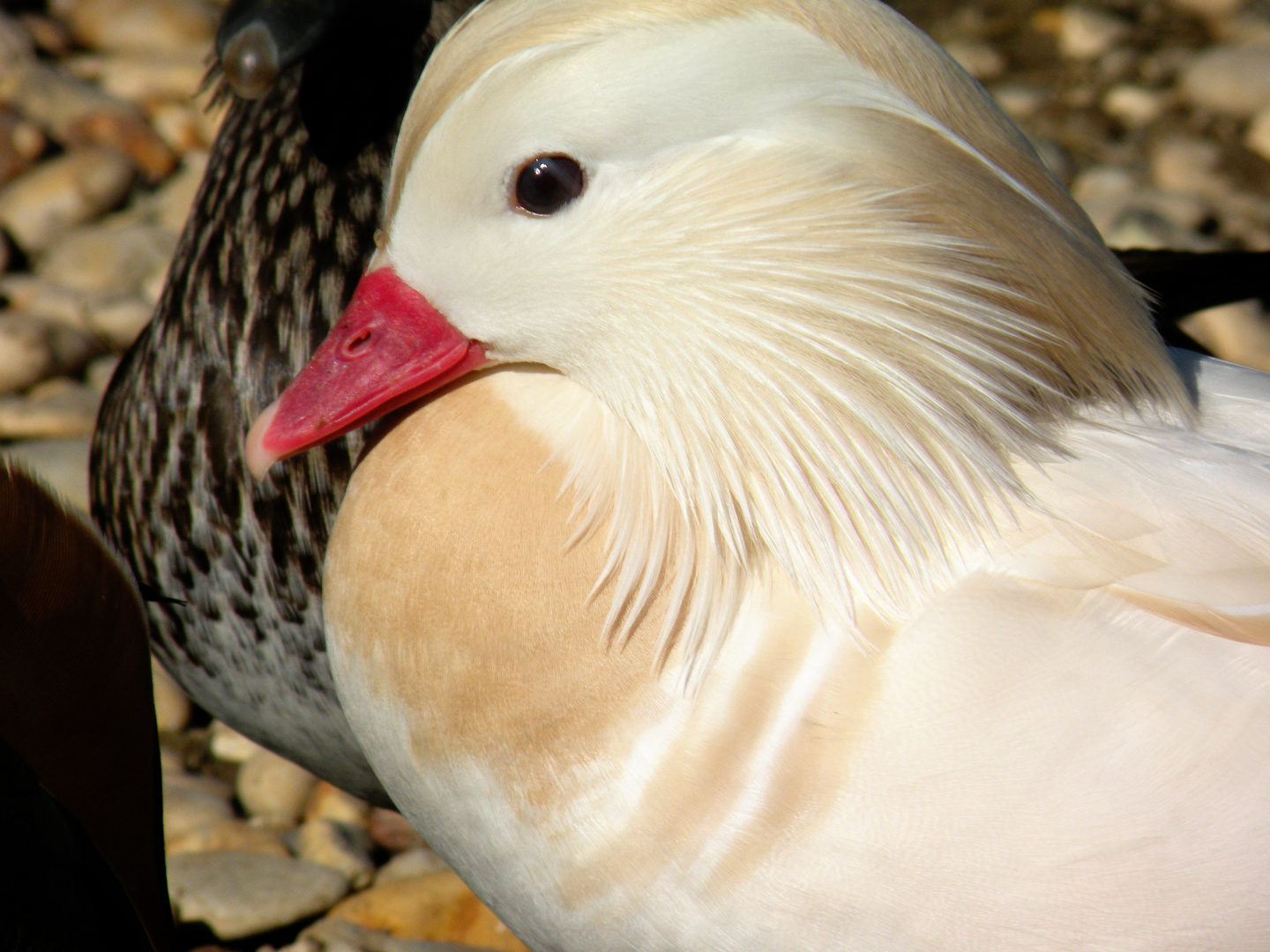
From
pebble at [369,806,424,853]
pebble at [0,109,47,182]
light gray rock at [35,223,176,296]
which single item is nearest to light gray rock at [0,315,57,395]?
light gray rock at [35,223,176,296]

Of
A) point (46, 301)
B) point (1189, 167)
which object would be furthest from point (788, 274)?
point (1189, 167)

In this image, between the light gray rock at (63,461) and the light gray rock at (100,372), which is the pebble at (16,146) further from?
the light gray rock at (63,461)

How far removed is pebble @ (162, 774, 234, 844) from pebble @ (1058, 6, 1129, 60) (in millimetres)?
2816

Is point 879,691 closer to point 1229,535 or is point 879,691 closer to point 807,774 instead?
point 807,774

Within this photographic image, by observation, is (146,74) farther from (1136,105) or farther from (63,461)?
(1136,105)

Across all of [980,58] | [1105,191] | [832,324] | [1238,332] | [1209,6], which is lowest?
[1238,332]

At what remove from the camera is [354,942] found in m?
1.77

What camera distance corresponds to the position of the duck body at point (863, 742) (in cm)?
92

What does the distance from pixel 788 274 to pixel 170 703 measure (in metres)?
1.61

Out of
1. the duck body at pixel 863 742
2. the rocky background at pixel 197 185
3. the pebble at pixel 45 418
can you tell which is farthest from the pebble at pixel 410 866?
the pebble at pixel 45 418

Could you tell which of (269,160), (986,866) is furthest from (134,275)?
(986,866)

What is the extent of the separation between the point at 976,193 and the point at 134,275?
7.86ft

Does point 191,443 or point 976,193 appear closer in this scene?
point 976,193

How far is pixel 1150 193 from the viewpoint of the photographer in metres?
2.96
